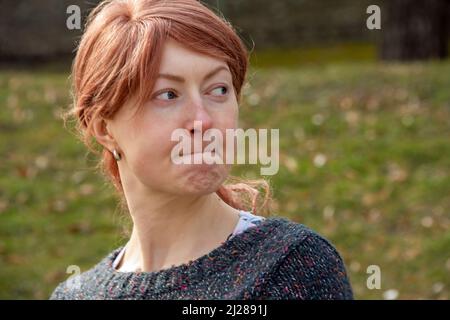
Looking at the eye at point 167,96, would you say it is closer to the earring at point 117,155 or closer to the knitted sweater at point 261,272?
the earring at point 117,155

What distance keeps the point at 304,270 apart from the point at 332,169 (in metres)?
3.71

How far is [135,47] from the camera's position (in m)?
1.95

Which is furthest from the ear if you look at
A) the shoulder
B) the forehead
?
the shoulder

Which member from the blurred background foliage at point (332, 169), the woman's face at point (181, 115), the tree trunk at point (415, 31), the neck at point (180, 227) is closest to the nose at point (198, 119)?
the woman's face at point (181, 115)

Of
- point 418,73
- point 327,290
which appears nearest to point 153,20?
point 327,290

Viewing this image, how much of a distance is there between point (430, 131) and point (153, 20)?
14.2 feet

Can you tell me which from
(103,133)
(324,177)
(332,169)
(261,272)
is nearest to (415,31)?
(332,169)

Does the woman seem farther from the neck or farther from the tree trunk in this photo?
the tree trunk

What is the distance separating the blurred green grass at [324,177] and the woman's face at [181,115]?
2.76m

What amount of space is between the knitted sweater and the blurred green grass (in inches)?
99.6

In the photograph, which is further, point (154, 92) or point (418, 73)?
point (418, 73)

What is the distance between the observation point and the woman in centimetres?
193

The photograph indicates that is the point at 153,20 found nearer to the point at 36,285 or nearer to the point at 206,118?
the point at 206,118

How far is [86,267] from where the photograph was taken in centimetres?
489
